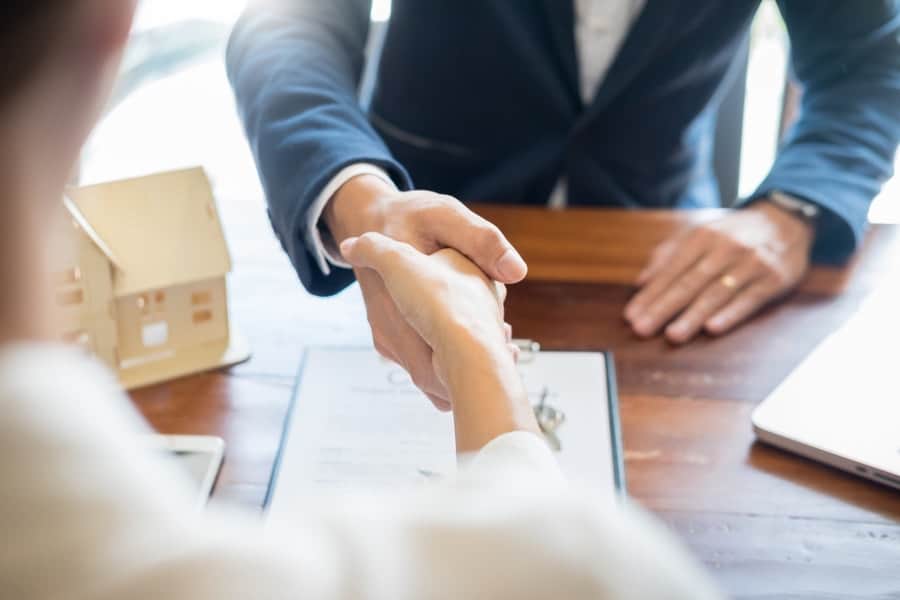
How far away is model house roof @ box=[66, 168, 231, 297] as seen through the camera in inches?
31.0

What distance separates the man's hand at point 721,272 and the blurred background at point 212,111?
12 centimetres

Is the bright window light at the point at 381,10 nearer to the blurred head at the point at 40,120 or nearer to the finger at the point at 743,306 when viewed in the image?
the finger at the point at 743,306

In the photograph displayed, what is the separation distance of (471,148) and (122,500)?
90 centimetres

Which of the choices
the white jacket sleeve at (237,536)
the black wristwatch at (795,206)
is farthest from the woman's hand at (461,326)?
the black wristwatch at (795,206)

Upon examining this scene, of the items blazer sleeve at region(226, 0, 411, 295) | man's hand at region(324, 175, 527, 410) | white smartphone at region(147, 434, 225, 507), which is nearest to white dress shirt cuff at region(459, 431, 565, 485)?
man's hand at region(324, 175, 527, 410)

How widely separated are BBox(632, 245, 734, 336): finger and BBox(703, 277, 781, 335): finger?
A: 0.03 metres

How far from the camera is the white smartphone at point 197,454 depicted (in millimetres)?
689

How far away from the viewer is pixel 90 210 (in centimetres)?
80

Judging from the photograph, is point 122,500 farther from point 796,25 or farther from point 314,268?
point 796,25

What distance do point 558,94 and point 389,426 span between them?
1.62 ft

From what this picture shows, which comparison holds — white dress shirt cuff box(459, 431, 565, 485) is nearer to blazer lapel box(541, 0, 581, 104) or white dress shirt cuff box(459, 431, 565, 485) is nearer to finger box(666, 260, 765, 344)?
finger box(666, 260, 765, 344)

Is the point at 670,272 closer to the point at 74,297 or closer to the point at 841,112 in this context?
the point at 841,112

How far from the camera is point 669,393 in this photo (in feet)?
2.60

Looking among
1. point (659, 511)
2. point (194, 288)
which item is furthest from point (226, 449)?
point (659, 511)
